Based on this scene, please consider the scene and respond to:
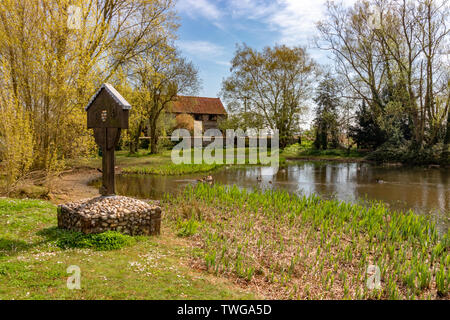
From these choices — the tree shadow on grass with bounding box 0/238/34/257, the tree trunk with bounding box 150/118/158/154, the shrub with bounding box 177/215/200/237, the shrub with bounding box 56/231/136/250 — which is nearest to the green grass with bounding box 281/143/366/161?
the tree trunk with bounding box 150/118/158/154

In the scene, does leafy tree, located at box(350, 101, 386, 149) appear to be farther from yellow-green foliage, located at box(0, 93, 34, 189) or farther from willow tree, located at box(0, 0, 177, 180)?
yellow-green foliage, located at box(0, 93, 34, 189)

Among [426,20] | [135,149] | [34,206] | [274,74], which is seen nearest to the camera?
[34,206]

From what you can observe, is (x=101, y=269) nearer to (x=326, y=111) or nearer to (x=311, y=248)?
(x=311, y=248)

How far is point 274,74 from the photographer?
37.1m

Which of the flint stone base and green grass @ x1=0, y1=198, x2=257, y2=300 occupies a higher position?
the flint stone base

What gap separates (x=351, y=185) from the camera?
1772 centimetres

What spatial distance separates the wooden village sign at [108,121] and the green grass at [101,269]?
1.64 m

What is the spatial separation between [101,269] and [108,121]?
3513mm

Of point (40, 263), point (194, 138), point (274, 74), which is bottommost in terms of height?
point (40, 263)

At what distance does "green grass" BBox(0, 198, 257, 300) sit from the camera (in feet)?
15.5

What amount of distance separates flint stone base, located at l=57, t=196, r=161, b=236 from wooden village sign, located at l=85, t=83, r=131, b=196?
0.52 m

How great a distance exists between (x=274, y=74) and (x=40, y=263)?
1361 inches

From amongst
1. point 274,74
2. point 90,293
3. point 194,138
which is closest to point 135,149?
point 194,138

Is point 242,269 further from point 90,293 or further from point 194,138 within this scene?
point 194,138
